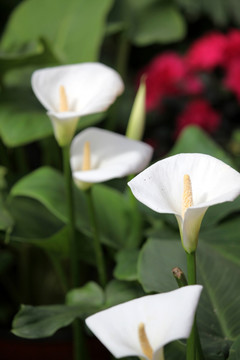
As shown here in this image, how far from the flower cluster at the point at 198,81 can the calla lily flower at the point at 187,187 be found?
65 cm

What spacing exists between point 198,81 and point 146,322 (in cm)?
81

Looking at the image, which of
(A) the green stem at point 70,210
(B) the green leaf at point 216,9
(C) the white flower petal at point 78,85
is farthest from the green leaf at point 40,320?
(B) the green leaf at point 216,9

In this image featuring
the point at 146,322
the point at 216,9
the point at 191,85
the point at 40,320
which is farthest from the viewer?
the point at 216,9

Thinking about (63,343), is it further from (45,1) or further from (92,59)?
(45,1)

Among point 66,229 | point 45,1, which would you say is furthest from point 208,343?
point 45,1

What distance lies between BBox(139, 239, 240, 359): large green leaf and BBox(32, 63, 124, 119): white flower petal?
165mm

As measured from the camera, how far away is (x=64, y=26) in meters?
1.04

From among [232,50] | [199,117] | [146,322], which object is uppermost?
[146,322]

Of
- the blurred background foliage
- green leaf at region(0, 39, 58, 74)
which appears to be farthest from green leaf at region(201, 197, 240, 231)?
green leaf at region(0, 39, 58, 74)

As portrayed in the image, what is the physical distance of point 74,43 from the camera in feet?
3.34

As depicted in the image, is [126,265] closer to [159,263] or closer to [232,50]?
[159,263]

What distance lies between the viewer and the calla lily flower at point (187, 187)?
44 cm

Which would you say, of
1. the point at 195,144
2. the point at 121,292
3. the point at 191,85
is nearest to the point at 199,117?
the point at 191,85

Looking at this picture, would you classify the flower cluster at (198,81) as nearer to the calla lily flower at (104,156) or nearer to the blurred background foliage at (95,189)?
the blurred background foliage at (95,189)
